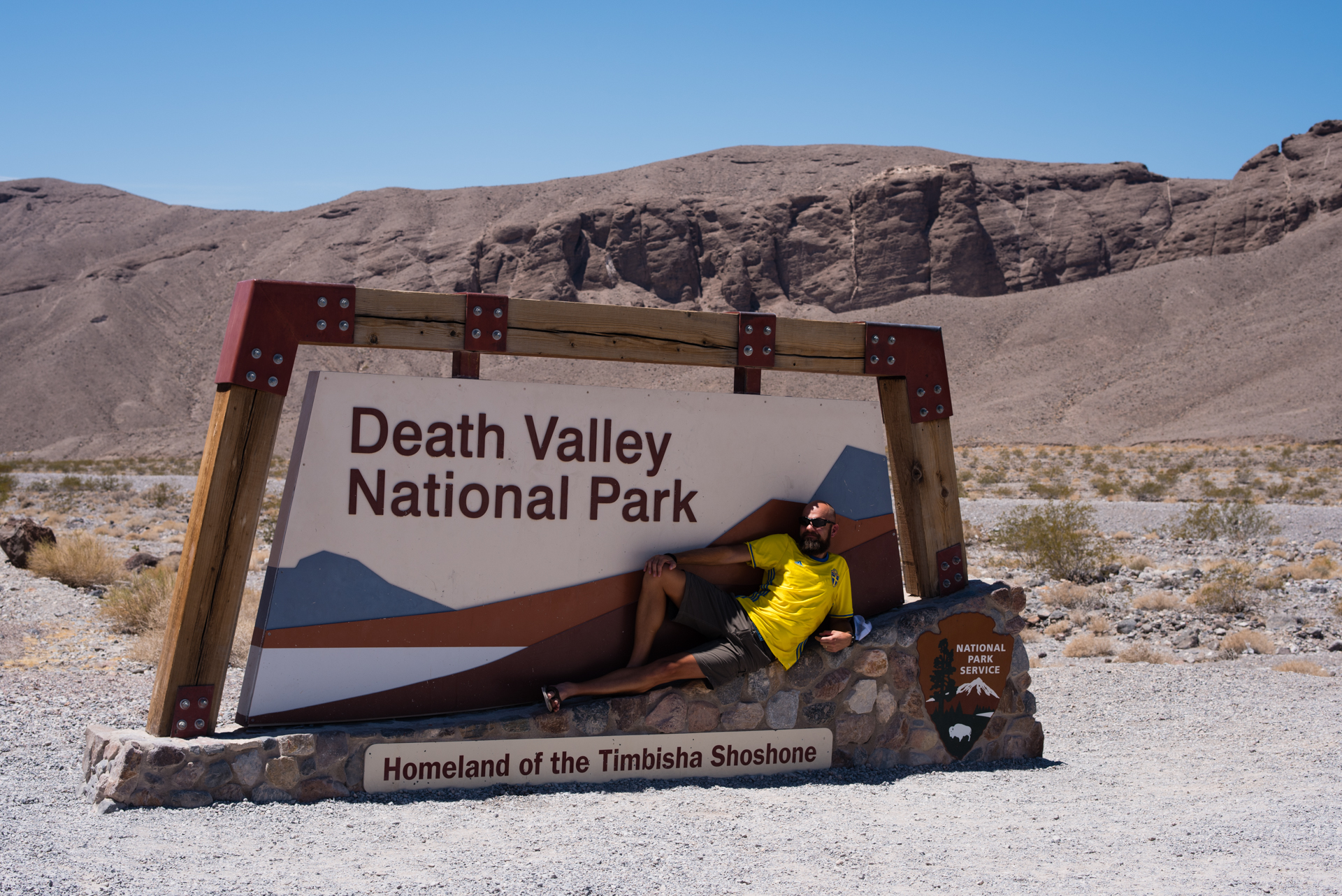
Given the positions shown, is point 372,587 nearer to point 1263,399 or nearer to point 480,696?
point 480,696

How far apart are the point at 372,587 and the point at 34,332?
9045 centimetres

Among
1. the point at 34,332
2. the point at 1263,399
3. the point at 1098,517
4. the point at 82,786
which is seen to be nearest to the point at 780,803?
the point at 82,786

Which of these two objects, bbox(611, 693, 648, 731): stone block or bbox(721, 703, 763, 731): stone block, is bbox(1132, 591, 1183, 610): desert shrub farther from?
bbox(611, 693, 648, 731): stone block

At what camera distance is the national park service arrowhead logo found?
5.59 meters

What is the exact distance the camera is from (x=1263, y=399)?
5394 cm

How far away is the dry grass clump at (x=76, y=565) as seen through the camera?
1154cm

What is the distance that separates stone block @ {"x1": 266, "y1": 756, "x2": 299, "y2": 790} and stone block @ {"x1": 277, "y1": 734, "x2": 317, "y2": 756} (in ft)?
0.09

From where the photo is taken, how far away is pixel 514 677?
508 centimetres

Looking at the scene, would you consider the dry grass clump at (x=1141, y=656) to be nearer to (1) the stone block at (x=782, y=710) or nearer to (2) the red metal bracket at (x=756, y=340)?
(1) the stone block at (x=782, y=710)

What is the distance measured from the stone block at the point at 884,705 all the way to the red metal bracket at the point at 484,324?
2714mm

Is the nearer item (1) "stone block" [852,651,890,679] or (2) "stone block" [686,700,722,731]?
(2) "stone block" [686,700,722,731]

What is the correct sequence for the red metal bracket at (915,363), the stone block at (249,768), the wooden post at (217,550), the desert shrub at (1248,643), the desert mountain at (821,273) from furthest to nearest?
the desert mountain at (821,273), the desert shrub at (1248,643), the red metal bracket at (915,363), the wooden post at (217,550), the stone block at (249,768)

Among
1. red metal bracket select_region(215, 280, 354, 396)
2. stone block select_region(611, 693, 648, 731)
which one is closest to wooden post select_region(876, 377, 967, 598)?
stone block select_region(611, 693, 648, 731)

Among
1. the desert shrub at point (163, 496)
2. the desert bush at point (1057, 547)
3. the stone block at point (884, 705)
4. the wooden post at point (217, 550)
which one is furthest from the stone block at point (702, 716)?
the desert shrub at point (163, 496)
